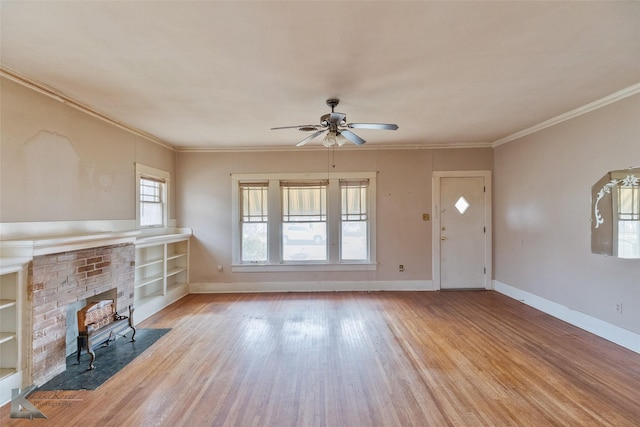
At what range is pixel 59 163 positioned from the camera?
3.08 metres

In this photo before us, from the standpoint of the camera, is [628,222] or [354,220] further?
[354,220]

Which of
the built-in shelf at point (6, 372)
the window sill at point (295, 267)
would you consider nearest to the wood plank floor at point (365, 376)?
the built-in shelf at point (6, 372)

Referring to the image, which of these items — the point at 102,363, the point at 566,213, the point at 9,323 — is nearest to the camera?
the point at 9,323

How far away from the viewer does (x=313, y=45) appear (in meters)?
2.18

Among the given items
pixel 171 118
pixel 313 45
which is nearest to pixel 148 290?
pixel 171 118

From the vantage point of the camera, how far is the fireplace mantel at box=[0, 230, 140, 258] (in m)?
2.36

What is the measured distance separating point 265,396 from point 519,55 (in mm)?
3480

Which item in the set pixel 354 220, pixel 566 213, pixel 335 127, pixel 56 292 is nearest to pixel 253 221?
pixel 354 220

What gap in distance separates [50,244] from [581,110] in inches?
232

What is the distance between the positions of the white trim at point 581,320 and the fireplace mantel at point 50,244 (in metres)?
5.76

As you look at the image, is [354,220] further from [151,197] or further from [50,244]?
[50,244]

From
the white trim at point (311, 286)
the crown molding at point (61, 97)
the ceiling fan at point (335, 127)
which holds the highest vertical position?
the crown molding at point (61, 97)

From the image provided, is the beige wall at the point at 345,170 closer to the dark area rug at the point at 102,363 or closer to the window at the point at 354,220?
the window at the point at 354,220

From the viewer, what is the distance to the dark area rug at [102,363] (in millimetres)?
2566
